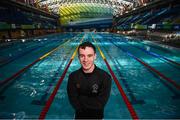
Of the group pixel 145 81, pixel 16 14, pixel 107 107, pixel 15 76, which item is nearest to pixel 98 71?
pixel 107 107

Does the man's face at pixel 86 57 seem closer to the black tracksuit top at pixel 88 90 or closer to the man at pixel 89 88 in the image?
the man at pixel 89 88

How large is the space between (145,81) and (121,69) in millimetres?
2207

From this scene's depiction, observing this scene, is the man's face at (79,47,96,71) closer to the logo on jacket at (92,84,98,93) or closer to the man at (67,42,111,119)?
the man at (67,42,111,119)

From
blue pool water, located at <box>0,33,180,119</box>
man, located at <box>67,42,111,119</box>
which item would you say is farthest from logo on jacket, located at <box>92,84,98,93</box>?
blue pool water, located at <box>0,33,180,119</box>

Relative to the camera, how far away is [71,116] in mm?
4672

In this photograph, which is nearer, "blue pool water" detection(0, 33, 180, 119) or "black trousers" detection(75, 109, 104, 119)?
"black trousers" detection(75, 109, 104, 119)

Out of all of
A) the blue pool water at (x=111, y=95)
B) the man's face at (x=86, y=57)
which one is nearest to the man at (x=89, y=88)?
the man's face at (x=86, y=57)

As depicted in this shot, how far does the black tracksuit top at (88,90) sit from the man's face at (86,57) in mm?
104

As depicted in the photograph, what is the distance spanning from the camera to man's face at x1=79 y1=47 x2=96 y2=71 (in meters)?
2.21

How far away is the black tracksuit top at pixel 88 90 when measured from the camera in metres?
2.28

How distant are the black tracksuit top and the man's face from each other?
0.34 ft

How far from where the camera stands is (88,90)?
228 cm

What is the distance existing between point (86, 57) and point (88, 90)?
0.34 metres

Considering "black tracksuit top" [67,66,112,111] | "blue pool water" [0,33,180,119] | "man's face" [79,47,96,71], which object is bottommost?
"blue pool water" [0,33,180,119]
